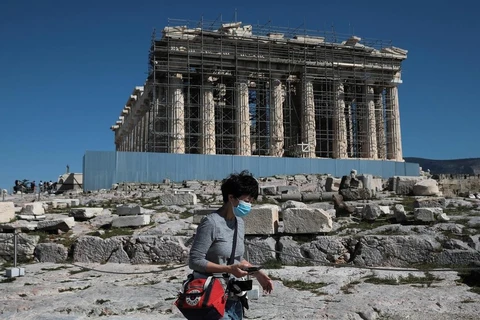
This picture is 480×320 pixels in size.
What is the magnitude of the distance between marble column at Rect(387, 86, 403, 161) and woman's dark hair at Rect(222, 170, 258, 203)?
3937 centimetres

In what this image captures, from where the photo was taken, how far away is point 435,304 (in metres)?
6.36

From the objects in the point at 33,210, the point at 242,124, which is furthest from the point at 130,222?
the point at 242,124

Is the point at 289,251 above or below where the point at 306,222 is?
below

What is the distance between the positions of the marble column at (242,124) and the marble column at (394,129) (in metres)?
12.5

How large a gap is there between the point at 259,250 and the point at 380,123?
35.2 meters

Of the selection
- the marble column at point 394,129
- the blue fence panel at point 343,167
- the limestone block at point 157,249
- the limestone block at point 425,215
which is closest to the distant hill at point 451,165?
the marble column at point 394,129

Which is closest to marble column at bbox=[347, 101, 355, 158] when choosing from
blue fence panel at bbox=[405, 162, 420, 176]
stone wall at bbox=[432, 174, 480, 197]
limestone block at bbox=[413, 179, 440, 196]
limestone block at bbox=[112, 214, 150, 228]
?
blue fence panel at bbox=[405, 162, 420, 176]

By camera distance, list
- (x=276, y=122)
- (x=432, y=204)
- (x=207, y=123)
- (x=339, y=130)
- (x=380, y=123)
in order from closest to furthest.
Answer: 1. (x=432, y=204)
2. (x=207, y=123)
3. (x=276, y=122)
4. (x=339, y=130)
5. (x=380, y=123)

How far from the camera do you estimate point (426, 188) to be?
19406mm

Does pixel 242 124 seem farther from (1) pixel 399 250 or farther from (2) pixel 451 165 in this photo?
(2) pixel 451 165

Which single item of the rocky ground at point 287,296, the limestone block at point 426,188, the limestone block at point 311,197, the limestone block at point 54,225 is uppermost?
the limestone block at point 426,188

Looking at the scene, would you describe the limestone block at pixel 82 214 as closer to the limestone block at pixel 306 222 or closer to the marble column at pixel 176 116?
the limestone block at pixel 306 222

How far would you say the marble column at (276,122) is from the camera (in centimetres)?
3766

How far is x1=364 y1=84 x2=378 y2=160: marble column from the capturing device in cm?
4028
